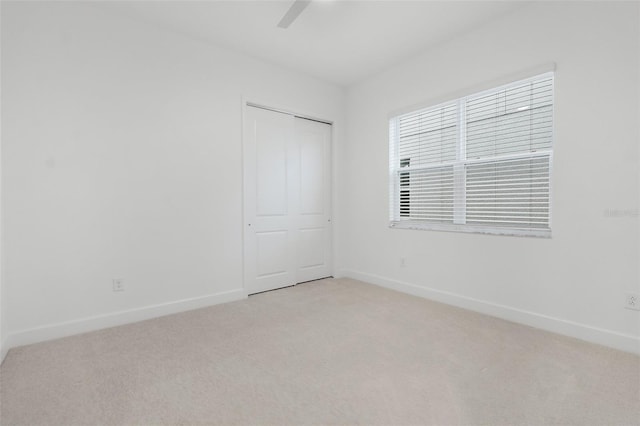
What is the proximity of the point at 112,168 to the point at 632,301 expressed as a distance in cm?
435

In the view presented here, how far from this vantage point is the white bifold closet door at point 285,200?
367 cm

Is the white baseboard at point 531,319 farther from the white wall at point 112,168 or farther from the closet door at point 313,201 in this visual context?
the white wall at point 112,168

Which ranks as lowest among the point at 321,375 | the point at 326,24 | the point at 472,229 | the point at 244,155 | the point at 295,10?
the point at 321,375

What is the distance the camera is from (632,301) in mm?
2209

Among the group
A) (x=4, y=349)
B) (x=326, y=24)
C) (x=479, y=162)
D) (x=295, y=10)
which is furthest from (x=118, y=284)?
(x=479, y=162)

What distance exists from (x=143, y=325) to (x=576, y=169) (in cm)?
394

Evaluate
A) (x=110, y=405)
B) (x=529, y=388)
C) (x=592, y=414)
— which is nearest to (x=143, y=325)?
(x=110, y=405)

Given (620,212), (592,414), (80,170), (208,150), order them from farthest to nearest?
(208,150) → (80,170) → (620,212) → (592,414)

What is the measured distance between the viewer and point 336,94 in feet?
14.6

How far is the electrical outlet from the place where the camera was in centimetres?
219

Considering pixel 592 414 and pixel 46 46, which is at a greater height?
pixel 46 46

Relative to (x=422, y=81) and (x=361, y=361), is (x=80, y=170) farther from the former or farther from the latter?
(x=422, y=81)

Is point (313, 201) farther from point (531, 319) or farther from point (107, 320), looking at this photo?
point (531, 319)

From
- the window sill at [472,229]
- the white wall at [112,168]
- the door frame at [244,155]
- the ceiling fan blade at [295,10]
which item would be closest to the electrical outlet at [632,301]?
the window sill at [472,229]
